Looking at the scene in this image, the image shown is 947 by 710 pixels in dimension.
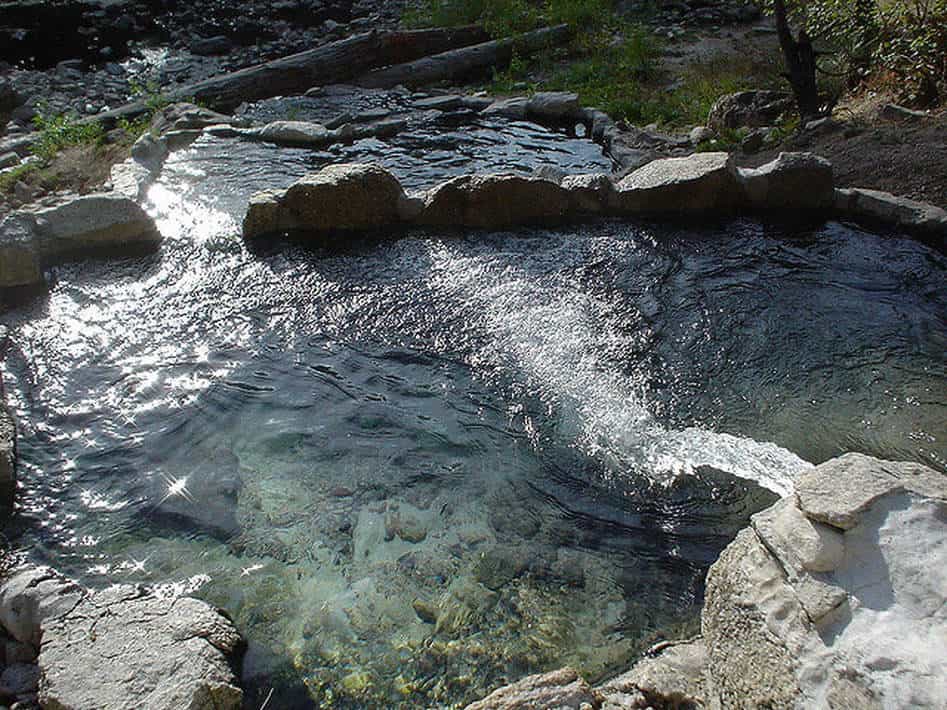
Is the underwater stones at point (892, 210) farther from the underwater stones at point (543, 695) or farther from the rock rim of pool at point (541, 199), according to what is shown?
the underwater stones at point (543, 695)

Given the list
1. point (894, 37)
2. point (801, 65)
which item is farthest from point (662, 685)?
point (894, 37)

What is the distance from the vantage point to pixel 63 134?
10.8m

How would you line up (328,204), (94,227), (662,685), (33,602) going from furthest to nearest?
(328,204) < (94,227) < (33,602) < (662,685)

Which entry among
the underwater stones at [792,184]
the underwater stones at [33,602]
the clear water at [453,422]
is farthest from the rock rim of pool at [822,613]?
the underwater stones at [792,184]

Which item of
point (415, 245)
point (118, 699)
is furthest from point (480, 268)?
point (118, 699)

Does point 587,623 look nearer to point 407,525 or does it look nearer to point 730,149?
point 407,525

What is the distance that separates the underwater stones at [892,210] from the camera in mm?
7586

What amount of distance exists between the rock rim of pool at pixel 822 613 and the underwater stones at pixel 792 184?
565 centimetres

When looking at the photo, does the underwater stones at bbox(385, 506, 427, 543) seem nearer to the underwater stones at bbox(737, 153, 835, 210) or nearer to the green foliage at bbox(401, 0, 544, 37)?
the underwater stones at bbox(737, 153, 835, 210)

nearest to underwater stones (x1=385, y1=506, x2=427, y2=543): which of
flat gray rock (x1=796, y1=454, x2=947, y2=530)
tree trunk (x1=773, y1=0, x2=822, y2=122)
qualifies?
flat gray rock (x1=796, y1=454, x2=947, y2=530)

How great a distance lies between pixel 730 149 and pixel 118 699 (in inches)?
364

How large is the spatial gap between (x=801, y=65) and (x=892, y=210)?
3.47 m

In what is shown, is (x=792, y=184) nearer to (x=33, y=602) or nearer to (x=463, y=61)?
(x=33, y=602)

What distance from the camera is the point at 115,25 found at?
1941 centimetres
